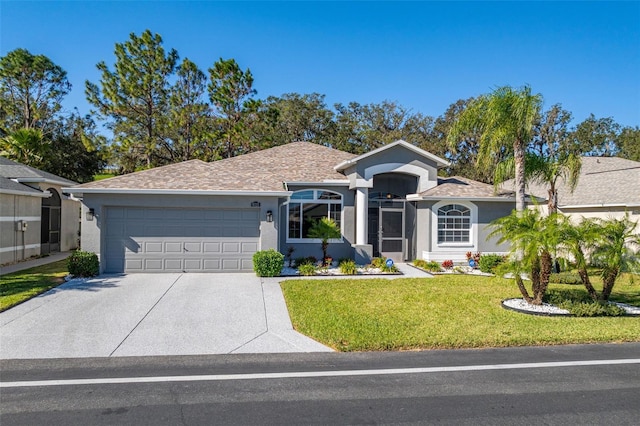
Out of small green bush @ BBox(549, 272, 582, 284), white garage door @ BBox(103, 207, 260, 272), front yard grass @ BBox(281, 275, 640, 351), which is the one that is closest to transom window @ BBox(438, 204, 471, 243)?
small green bush @ BBox(549, 272, 582, 284)

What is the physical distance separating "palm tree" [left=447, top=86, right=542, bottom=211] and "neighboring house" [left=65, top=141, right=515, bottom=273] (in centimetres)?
273

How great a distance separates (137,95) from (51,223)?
1307 centimetres

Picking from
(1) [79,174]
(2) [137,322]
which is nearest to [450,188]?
(2) [137,322]

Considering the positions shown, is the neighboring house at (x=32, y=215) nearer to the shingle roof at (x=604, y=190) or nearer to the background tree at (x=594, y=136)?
the shingle roof at (x=604, y=190)

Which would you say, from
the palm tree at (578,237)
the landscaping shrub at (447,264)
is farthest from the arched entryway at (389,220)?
the palm tree at (578,237)

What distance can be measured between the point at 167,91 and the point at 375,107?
2045cm

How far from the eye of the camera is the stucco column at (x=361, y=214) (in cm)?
1602

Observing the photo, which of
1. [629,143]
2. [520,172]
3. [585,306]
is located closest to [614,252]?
[585,306]

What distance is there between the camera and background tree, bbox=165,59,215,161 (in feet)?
96.7

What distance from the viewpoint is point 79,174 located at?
112 ft

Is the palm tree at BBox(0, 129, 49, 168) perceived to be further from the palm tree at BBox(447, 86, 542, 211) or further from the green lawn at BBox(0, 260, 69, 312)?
the palm tree at BBox(447, 86, 542, 211)

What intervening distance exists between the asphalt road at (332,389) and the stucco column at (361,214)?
373 inches

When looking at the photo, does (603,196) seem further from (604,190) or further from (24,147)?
(24,147)

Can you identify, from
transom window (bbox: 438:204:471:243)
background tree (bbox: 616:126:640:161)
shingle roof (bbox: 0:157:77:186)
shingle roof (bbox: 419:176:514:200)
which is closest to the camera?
shingle roof (bbox: 419:176:514:200)
